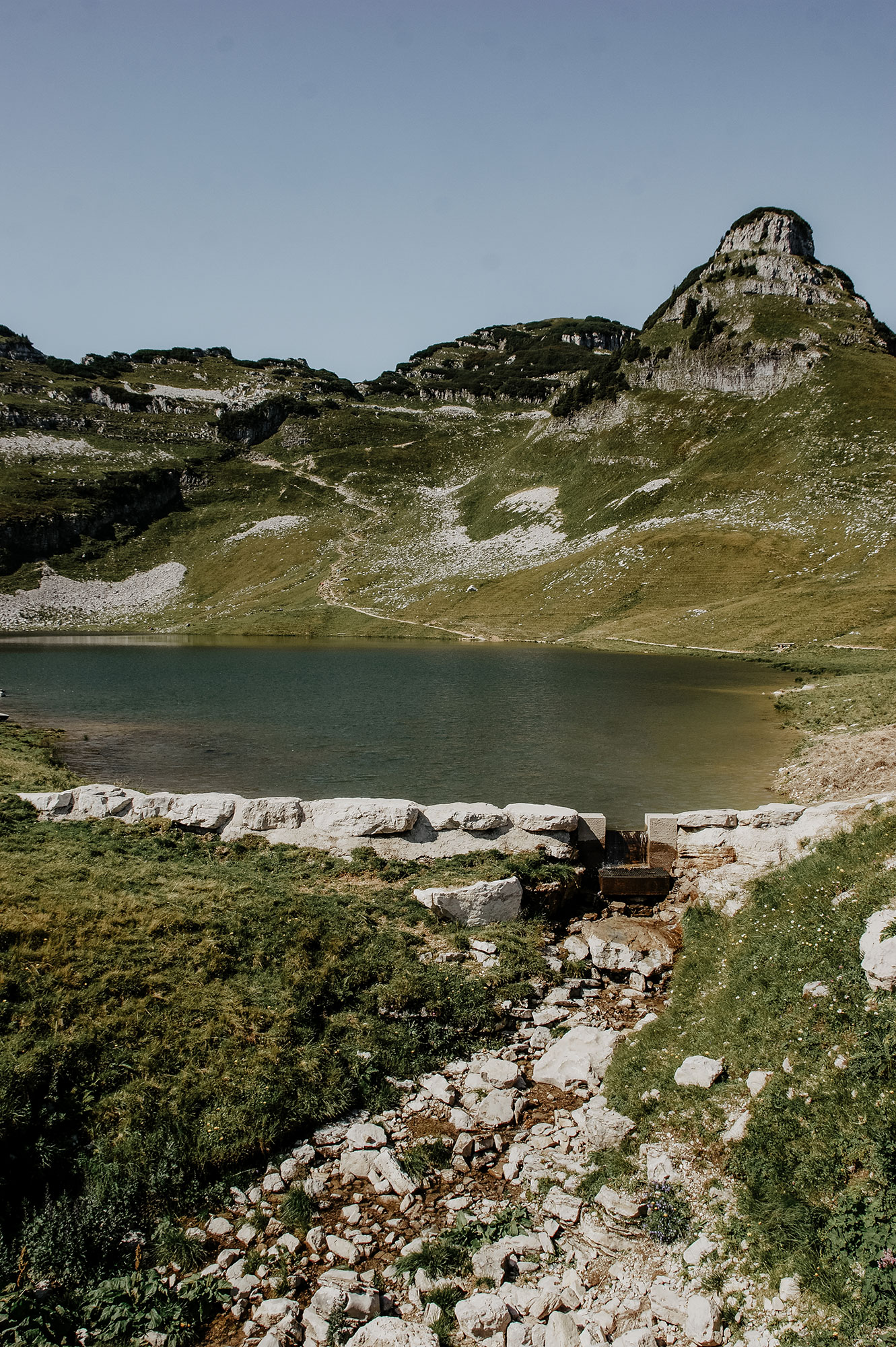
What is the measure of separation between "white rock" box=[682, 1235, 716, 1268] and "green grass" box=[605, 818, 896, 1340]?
1.17 ft

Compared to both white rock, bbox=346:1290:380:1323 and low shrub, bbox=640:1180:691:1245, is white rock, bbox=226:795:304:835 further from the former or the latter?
low shrub, bbox=640:1180:691:1245

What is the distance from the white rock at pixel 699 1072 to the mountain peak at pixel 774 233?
8598 inches

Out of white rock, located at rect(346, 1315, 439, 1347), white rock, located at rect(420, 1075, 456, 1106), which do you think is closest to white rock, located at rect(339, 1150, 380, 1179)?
white rock, located at rect(420, 1075, 456, 1106)

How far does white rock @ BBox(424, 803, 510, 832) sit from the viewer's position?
916 inches

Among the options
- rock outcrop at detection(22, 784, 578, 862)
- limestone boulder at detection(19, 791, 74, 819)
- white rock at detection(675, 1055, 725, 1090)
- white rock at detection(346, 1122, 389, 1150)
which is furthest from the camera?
limestone boulder at detection(19, 791, 74, 819)

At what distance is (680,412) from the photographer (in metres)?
159

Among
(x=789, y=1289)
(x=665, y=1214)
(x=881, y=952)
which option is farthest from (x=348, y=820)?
(x=789, y=1289)

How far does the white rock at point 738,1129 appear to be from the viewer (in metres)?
10.9

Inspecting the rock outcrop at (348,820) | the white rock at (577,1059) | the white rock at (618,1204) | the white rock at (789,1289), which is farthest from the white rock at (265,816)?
the white rock at (789,1289)

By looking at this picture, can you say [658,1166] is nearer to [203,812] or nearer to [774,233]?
[203,812]

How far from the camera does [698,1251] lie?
940 centimetres

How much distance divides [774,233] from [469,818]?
718 feet

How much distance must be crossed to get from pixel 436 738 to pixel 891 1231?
117 ft

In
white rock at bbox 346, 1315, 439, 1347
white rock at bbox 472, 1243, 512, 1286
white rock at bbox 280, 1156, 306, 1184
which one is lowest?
white rock at bbox 280, 1156, 306, 1184
